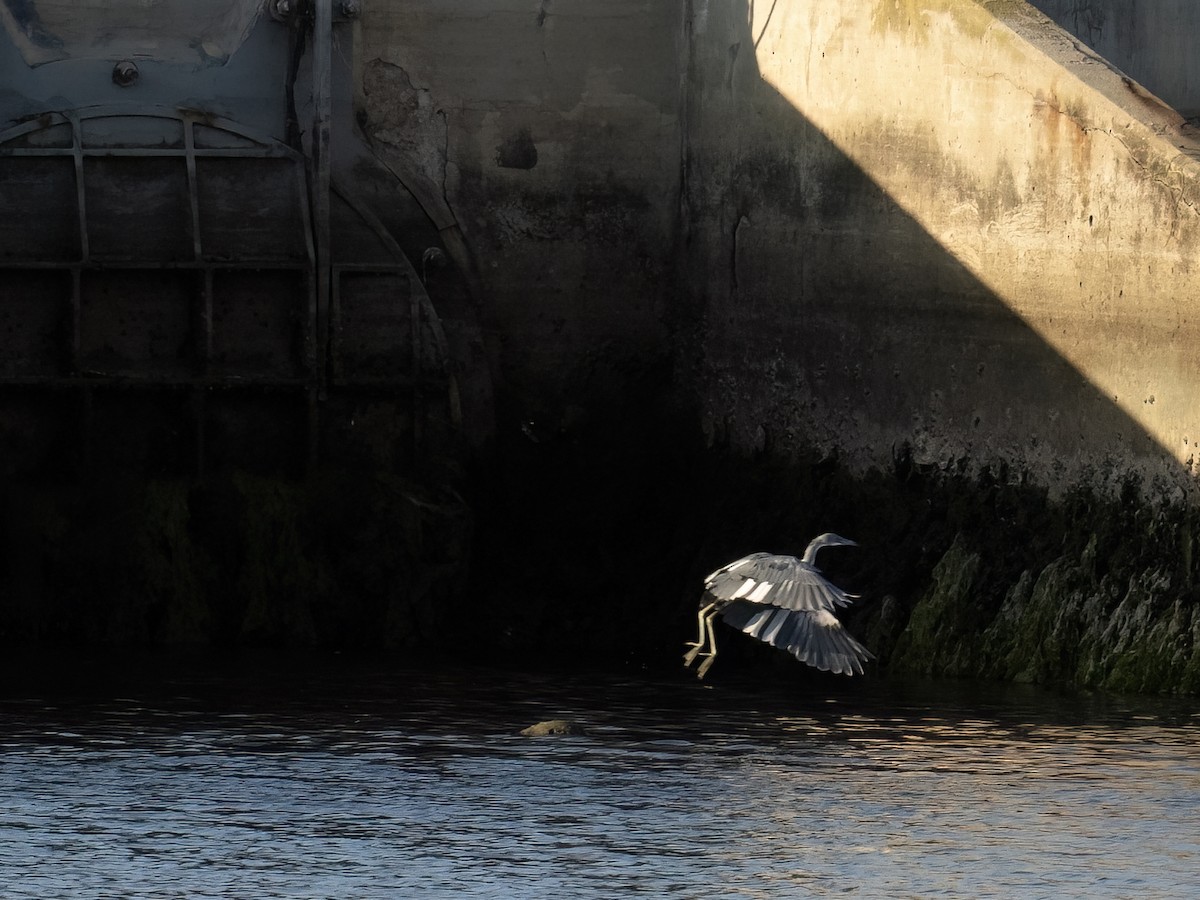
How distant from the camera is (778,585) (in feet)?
29.5

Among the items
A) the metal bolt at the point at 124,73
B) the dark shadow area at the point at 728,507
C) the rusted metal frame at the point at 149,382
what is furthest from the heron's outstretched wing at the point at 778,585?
the metal bolt at the point at 124,73

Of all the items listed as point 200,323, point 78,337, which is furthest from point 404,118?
point 78,337

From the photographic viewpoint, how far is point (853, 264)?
39.1ft

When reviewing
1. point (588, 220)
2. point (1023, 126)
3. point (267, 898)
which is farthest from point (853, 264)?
point (267, 898)

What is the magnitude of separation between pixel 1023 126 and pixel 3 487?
5.72 meters

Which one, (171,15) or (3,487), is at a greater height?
(171,15)

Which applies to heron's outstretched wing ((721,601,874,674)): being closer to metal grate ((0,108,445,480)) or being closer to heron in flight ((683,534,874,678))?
heron in flight ((683,534,874,678))

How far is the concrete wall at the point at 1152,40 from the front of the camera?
13.4m

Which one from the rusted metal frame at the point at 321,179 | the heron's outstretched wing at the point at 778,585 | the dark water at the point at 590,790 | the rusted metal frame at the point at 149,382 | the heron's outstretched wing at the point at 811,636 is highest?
the rusted metal frame at the point at 321,179

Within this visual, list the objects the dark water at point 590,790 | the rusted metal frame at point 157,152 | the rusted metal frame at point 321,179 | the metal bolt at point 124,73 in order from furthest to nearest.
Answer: the metal bolt at point 124,73 → the rusted metal frame at point 321,179 → the rusted metal frame at point 157,152 → the dark water at point 590,790

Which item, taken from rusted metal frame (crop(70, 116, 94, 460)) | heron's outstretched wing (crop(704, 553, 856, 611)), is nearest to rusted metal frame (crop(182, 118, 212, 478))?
rusted metal frame (crop(70, 116, 94, 460))

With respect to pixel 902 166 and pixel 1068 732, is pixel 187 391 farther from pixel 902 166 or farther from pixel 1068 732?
pixel 1068 732

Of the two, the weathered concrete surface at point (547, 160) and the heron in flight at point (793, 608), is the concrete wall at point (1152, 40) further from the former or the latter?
the heron in flight at point (793, 608)

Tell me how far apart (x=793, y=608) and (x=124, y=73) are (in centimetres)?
649
